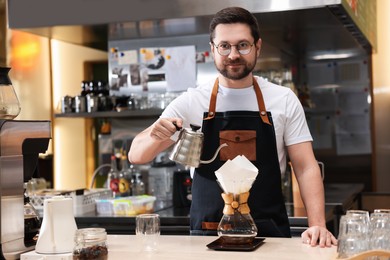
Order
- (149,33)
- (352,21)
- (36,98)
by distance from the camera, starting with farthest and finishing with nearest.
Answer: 1. (36,98)
2. (149,33)
3. (352,21)

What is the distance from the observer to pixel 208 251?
2340 millimetres

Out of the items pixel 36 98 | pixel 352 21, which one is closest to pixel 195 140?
pixel 352 21

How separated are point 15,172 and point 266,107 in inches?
48.2

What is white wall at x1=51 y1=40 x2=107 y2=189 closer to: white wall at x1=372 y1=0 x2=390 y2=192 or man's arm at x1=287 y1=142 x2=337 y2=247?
white wall at x1=372 y1=0 x2=390 y2=192

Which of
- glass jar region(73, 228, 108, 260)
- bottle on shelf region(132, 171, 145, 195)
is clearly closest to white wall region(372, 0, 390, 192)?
bottle on shelf region(132, 171, 145, 195)

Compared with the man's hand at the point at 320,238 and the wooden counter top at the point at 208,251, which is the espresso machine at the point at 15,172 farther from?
the man's hand at the point at 320,238

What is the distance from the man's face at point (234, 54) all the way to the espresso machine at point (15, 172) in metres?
0.88

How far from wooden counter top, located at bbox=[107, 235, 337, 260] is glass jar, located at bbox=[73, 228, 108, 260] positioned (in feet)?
0.43

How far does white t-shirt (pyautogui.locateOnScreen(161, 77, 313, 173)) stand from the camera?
303cm

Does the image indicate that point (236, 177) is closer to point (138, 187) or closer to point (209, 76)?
point (138, 187)

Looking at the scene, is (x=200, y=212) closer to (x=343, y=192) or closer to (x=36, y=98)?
(x=343, y=192)

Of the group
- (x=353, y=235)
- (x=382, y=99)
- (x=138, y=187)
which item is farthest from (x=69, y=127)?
(x=353, y=235)

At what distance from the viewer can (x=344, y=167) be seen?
20.7 feet

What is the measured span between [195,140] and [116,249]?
49cm
